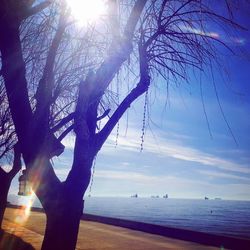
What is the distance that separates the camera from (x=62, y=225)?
14.8 feet

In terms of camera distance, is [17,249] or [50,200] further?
[17,249]

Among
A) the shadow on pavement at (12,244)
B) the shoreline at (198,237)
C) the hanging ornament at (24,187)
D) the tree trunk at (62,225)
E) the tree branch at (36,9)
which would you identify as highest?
the tree branch at (36,9)

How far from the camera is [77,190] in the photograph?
465 cm

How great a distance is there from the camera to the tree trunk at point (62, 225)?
4473mm

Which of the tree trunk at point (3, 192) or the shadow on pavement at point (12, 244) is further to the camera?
the tree trunk at point (3, 192)

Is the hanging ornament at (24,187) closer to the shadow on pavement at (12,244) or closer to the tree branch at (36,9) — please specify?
the shadow on pavement at (12,244)

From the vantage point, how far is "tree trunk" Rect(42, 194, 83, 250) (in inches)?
176

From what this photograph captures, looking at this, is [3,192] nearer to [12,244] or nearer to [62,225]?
[12,244]

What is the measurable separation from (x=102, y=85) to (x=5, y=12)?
1.67 metres

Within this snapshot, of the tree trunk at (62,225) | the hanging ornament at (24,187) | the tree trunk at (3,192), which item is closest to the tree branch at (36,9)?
the tree trunk at (62,225)

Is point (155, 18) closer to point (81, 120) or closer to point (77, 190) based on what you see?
point (81, 120)

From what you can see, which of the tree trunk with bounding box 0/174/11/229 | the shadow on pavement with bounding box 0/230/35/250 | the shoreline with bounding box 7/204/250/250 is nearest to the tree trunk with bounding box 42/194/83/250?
the shadow on pavement with bounding box 0/230/35/250

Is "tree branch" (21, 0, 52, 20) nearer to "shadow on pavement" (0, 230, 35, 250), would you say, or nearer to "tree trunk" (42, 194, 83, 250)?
"tree trunk" (42, 194, 83, 250)

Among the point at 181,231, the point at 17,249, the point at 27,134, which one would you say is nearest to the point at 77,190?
the point at 27,134
